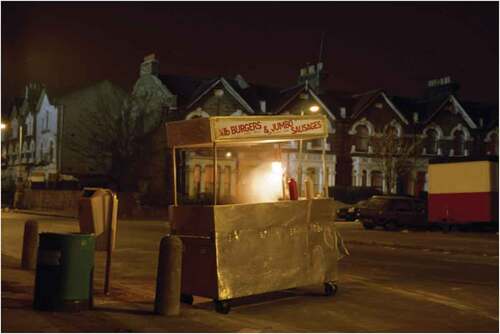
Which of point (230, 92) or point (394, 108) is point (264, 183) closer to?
point (230, 92)

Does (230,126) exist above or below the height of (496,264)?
above

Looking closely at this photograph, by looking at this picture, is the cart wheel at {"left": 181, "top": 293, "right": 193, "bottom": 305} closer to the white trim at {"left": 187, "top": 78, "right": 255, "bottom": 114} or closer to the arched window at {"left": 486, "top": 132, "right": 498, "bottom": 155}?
the white trim at {"left": 187, "top": 78, "right": 255, "bottom": 114}

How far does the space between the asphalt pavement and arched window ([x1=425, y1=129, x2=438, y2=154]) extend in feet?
134

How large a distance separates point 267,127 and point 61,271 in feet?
11.4

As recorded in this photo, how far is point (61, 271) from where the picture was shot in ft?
28.8

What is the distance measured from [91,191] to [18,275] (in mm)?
3719

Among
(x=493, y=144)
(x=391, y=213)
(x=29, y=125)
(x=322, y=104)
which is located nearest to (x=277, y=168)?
(x=391, y=213)

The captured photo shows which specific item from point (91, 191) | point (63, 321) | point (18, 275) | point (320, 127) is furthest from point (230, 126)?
point (18, 275)

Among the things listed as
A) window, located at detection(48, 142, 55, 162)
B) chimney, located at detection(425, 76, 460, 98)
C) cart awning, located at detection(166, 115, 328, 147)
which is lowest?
cart awning, located at detection(166, 115, 328, 147)

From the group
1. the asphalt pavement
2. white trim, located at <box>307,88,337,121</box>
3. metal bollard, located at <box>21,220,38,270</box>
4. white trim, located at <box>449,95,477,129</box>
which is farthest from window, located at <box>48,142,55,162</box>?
metal bollard, located at <box>21,220,38,270</box>

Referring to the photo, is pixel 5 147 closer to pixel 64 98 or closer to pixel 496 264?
pixel 64 98

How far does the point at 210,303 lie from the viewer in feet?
32.7

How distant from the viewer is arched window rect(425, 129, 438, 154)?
5616 cm

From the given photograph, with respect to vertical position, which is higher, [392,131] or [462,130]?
[462,130]
